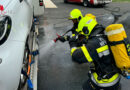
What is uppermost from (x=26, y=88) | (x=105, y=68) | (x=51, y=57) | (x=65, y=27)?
(x=105, y=68)

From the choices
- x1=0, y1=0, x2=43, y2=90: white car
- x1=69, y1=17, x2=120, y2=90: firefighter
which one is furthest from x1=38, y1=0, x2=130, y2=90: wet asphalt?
x1=0, y1=0, x2=43, y2=90: white car

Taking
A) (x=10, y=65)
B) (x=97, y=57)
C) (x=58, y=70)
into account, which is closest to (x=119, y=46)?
(x=97, y=57)

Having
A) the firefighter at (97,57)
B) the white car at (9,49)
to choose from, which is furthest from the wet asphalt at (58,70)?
the white car at (9,49)

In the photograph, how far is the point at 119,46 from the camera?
2117 mm

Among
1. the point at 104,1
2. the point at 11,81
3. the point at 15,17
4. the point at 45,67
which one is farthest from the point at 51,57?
the point at 104,1

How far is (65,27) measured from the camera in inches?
295

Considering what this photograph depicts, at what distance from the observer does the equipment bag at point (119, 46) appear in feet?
6.95

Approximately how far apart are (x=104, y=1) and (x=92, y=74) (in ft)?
35.5

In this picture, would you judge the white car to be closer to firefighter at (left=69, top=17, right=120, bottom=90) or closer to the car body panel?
the car body panel

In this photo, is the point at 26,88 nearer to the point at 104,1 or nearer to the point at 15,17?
the point at 15,17

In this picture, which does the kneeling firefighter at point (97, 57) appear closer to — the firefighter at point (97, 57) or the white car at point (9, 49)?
the firefighter at point (97, 57)

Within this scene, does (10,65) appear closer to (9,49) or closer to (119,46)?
(9,49)

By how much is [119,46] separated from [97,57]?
35cm

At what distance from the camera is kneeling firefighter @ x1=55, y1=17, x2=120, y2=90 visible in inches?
89.3
